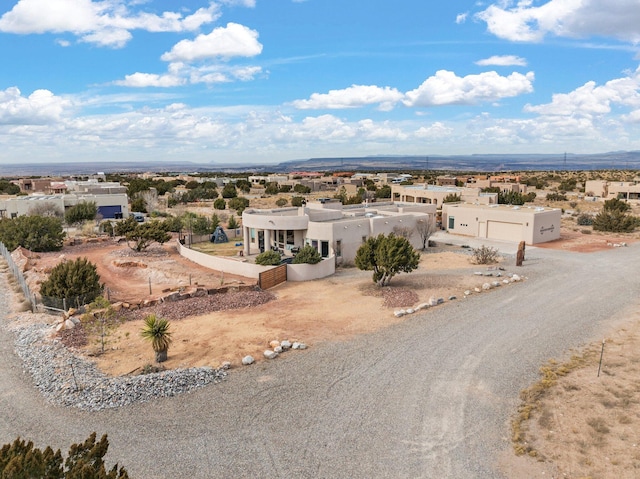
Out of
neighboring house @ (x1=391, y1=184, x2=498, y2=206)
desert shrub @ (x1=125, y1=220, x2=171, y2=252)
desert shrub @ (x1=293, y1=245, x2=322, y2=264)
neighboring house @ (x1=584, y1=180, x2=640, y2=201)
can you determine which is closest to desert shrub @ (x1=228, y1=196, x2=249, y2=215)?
neighboring house @ (x1=391, y1=184, x2=498, y2=206)

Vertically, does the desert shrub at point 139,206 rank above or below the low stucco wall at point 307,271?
above

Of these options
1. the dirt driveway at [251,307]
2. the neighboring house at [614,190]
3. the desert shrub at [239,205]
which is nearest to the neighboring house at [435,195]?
the dirt driveway at [251,307]

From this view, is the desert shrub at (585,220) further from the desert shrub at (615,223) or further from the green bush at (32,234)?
the green bush at (32,234)

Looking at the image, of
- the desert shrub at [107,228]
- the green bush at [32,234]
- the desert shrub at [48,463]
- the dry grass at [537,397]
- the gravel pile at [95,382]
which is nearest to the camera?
the desert shrub at [48,463]

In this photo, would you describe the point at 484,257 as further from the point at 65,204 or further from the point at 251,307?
the point at 65,204

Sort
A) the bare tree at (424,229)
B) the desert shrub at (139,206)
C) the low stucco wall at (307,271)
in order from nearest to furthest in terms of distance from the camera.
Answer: the low stucco wall at (307,271)
the bare tree at (424,229)
the desert shrub at (139,206)

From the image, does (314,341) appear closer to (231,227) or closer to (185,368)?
(185,368)

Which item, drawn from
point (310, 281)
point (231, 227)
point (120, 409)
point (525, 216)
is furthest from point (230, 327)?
point (525, 216)
